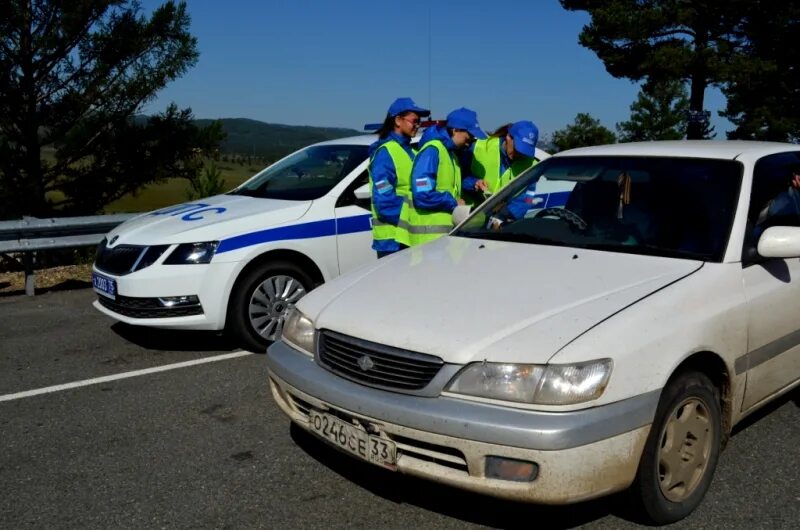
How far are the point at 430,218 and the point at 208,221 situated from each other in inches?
65.2

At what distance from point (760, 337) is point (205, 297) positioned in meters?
3.59

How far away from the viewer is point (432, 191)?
5.47 meters

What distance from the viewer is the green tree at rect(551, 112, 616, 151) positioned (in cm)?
3362

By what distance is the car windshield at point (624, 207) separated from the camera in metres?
3.89

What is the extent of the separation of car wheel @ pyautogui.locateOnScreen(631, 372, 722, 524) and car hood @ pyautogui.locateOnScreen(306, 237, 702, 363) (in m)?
0.42

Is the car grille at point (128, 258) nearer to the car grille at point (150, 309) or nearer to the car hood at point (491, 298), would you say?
the car grille at point (150, 309)

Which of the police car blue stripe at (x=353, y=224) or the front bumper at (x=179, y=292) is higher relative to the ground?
Result: the police car blue stripe at (x=353, y=224)

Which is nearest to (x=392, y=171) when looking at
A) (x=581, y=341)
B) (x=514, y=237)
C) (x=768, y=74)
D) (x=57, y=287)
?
(x=514, y=237)

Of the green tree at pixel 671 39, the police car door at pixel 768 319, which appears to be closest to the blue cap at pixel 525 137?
the police car door at pixel 768 319

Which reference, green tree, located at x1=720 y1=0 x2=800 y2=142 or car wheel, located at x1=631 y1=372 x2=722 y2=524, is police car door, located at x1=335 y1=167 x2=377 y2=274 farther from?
green tree, located at x1=720 y1=0 x2=800 y2=142

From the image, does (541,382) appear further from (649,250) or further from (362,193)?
(362,193)

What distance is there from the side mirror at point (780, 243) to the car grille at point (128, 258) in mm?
3861

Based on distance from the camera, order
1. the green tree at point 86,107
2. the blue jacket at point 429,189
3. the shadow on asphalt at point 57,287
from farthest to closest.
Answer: the green tree at point 86,107 < the shadow on asphalt at point 57,287 < the blue jacket at point 429,189

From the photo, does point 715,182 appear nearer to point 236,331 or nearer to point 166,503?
Answer: point 166,503
